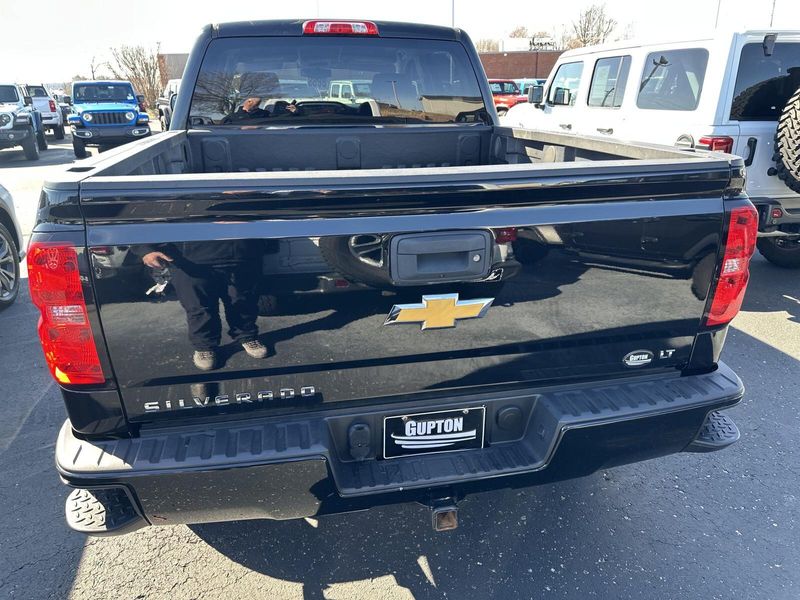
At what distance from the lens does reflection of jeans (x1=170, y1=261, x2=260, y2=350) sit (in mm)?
1697

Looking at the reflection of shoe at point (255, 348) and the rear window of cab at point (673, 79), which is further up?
the rear window of cab at point (673, 79)

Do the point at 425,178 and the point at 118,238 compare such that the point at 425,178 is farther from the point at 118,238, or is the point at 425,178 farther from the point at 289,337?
the point at 118,238

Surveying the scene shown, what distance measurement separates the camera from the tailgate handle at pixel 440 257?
179cm

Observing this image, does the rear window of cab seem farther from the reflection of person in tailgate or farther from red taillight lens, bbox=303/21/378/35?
the reflection of person in tailgate

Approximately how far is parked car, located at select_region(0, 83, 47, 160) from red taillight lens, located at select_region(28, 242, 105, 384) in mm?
16596

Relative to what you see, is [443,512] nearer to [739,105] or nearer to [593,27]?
[739,105]

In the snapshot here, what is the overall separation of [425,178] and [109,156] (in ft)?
4.22

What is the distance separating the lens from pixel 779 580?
242 cm

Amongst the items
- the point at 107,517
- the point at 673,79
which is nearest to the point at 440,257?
the point at 107,517

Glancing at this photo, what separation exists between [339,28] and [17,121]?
15275 mm

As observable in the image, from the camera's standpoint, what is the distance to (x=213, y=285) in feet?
5.63

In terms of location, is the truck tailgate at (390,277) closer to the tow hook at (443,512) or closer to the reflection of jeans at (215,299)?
the reflection of jeans at (215,299)

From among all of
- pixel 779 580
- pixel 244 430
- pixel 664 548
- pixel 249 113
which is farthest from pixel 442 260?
pixel 249 113

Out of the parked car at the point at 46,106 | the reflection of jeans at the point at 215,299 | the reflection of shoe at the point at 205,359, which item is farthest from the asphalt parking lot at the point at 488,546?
the parked car at the point at 46,106
